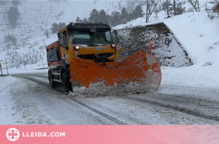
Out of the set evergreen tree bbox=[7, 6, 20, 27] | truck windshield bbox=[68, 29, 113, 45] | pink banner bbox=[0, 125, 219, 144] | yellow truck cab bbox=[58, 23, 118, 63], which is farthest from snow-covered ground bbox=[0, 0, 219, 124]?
evergreen tree bbox=[7, 6, 20, 27]

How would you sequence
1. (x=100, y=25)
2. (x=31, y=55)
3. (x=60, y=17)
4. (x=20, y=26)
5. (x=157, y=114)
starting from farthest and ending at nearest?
(x=60, y=17)
(x=20, y=26)
(x=31, y=55)
(x=100, y=25)
(x=157, y=114)

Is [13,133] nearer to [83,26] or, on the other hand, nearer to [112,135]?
[112,135]

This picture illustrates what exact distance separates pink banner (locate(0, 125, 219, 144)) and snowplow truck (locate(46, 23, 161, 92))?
2.66 meters

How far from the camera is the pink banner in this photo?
96.0 inches

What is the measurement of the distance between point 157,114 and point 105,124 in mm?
1033

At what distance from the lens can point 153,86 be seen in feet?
19.2

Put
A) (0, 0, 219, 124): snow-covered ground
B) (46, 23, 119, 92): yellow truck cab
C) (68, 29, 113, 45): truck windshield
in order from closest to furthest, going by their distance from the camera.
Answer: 1. (0, 0, 219, 124): snow-covered ground
2. (46, 23, 119, 92): yellow truck cab
3. (68, 29, 113, 45): truck windshield

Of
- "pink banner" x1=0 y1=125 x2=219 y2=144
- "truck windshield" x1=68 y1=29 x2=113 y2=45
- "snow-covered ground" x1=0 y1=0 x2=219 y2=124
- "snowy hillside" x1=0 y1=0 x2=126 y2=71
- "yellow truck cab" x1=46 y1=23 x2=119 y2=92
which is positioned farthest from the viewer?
"snowy hillside" x1=0 y1=0 x2=126 y2=71

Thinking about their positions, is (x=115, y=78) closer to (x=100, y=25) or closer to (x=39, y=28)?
(x=100, y=25)

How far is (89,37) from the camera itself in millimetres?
6414

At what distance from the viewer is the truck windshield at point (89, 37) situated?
6.27 meters

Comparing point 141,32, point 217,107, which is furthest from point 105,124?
point 141,32

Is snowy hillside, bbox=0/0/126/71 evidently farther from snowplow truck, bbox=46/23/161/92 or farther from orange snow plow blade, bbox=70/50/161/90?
orange snow plow blade, bbox=70/50/161/90

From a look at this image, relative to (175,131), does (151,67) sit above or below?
above
